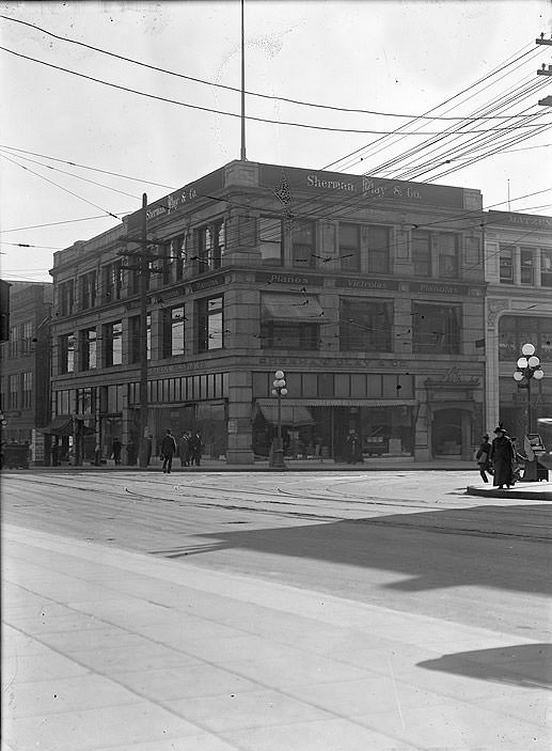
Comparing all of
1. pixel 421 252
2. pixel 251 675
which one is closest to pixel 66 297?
pixel 421 252

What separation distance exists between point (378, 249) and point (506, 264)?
24.7 ft

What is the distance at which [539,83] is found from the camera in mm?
17000

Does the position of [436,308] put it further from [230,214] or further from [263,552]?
[263,552]

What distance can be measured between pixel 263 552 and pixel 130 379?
44.2 meters

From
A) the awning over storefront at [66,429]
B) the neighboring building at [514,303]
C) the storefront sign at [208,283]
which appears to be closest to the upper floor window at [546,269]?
the neighboring building at [514,303]

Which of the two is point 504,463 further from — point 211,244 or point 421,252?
point 421,252

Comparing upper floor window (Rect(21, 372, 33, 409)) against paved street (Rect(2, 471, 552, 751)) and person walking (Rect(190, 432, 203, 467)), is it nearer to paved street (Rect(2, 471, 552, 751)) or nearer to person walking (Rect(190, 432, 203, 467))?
person walking (Rect(190, 432, 203, 467))

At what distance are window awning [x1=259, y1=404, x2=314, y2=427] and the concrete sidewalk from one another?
37367 millimetres

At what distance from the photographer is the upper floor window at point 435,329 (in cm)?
5038

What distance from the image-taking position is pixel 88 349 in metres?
62.1

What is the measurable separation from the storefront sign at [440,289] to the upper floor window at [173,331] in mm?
12216

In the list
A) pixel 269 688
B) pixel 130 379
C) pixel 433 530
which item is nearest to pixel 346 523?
pixel 433 530

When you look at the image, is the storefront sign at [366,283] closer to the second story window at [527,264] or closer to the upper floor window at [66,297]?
the second story window at [527,264]

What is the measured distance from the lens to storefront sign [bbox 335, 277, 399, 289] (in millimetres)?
48688
